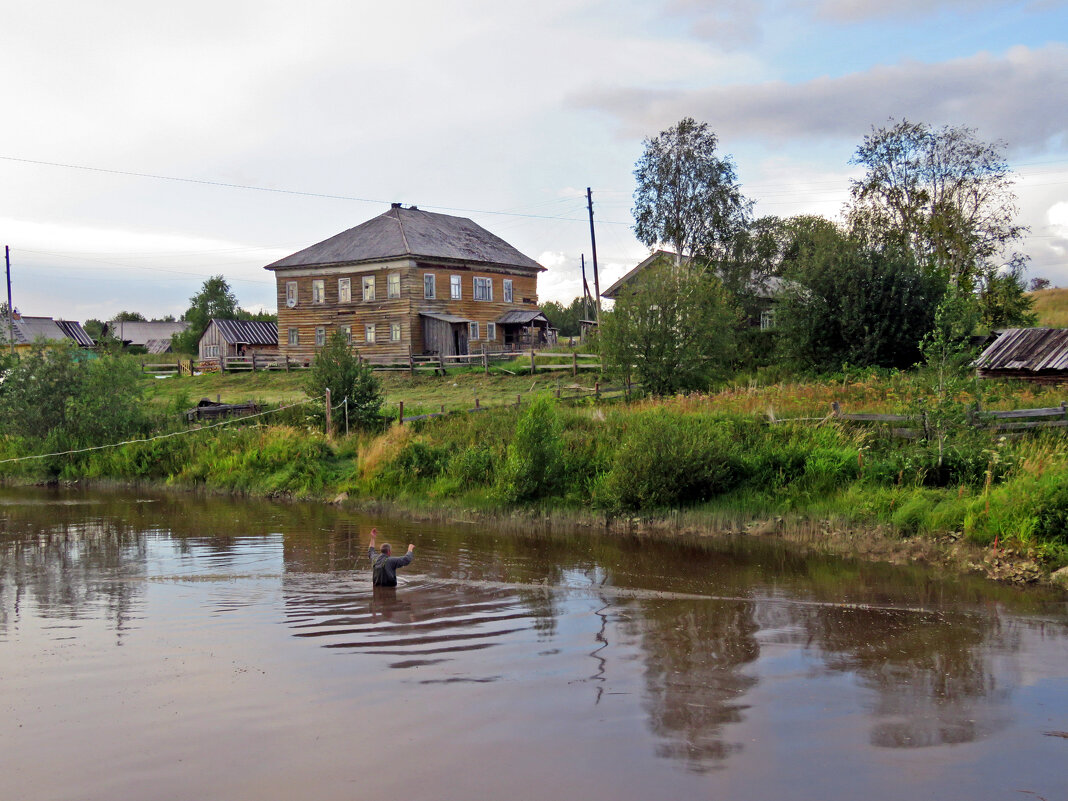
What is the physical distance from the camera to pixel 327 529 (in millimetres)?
19031

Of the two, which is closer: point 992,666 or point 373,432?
point 992,666

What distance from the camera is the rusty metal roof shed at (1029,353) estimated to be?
21.2 m

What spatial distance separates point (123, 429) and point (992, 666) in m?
27.6

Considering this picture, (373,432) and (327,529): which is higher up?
(373,432)

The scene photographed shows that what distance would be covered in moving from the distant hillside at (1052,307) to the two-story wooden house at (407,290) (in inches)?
1017

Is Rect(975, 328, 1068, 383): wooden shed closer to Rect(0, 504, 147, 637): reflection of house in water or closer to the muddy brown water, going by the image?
the muddy brown water

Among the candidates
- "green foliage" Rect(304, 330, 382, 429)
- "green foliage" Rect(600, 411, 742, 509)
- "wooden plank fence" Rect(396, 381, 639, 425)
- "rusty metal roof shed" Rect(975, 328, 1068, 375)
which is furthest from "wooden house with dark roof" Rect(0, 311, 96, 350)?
"rusty metal roof shed" Rect(975, 328, 1068, 375)

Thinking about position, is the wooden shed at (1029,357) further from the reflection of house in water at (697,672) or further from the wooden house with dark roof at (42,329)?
the wooden house with dark roof at (42,329)

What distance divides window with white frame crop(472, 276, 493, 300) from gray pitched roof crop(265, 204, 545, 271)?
3.67 ft

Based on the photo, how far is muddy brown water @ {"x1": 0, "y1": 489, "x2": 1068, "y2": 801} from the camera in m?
6.83

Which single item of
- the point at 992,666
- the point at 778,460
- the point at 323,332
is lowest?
the point at 992,666

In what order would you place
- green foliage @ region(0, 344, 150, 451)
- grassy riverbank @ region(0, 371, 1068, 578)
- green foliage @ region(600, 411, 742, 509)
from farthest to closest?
green foliage @ region(0, 344, 150, 451) → green foliage @ region(600, 411, 742, 509) → grassy riverbank @ region(0, 371, 1068, 578)

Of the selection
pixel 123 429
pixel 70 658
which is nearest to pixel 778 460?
pixel 70 658

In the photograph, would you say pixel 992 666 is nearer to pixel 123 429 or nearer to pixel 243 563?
pixel 243 563
